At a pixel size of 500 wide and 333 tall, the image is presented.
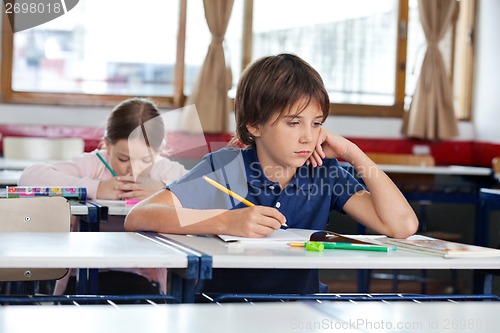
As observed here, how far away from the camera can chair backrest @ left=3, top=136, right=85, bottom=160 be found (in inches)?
196

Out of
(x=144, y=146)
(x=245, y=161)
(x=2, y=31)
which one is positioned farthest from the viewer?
(x=2, y=31)

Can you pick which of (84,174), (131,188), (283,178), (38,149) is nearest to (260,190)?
(283,178)

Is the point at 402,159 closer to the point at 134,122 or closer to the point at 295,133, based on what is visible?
the point at 134,122

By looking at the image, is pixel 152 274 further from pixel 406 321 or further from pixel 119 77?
pixel 119 77

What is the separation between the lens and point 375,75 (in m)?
6.22

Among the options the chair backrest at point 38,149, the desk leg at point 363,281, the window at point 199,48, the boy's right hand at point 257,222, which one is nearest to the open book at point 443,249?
the boy's right hand at point 257,222

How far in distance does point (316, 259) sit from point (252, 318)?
58 cm

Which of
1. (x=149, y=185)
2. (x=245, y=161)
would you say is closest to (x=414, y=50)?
(x=149, y=185)

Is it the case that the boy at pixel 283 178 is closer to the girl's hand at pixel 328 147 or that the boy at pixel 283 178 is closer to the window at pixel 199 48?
the girl's hand at pixel 328 147

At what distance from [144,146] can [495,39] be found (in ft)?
12.3

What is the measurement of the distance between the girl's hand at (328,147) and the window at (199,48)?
350cm

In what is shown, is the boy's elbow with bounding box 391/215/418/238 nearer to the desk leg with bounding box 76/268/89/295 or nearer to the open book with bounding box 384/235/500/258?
the open book with bounding box 384/235/500/258

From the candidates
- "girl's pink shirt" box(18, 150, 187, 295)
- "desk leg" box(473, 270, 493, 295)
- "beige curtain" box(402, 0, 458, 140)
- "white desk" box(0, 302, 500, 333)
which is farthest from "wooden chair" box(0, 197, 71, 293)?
"beige curtain" box(402, 0, 458, 140)

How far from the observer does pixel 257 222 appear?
1917 mm
